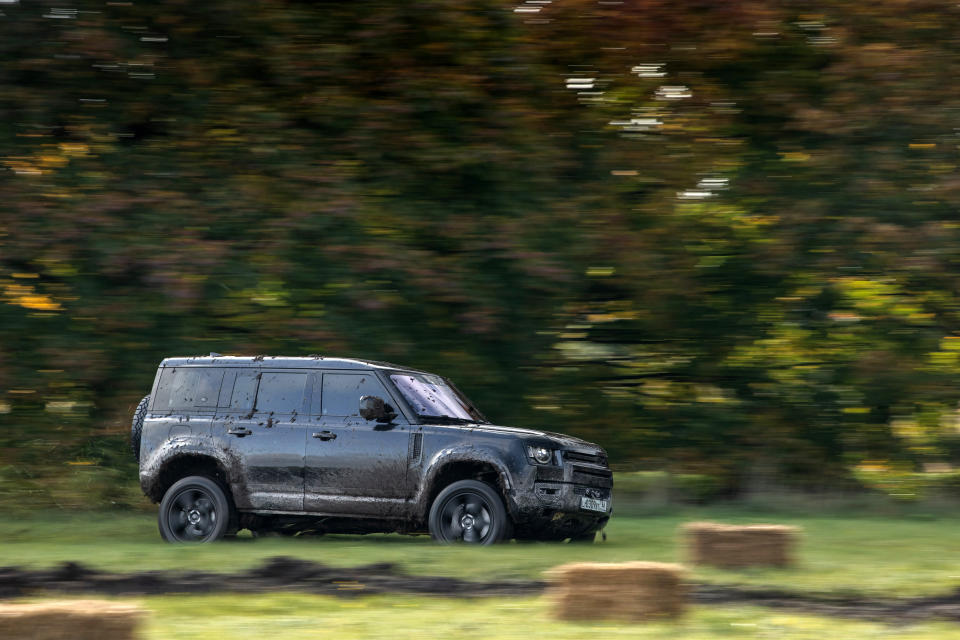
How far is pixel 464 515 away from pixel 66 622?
6.80 metres

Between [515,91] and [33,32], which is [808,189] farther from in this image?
[33,32]

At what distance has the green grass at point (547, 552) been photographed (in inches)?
427

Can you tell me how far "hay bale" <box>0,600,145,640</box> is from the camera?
20.9 ft

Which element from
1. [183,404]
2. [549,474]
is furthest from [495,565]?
[183,404]

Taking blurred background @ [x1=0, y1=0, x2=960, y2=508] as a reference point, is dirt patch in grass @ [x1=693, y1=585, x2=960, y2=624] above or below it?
below

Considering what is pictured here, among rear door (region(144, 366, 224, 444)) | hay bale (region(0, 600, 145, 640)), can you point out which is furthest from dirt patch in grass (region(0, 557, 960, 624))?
hay bale (region(0, 600, 145, 640))

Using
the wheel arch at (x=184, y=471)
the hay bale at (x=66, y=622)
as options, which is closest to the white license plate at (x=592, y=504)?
the wheel arch at (x=184, y=471)

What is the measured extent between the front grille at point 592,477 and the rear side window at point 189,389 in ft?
12.7

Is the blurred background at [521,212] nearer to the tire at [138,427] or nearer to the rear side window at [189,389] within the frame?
the tire at [138,427]

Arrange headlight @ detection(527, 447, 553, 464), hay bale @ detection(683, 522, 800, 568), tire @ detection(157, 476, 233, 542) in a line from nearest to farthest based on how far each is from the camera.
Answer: hay bale @ detection(683, 522, 800, 568), headlight @ detection(527, 447, 553, 464), tire @ detection(157, 476, 233, 542)

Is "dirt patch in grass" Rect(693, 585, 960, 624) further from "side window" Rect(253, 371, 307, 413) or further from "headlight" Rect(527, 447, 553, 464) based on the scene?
"side window" Rect(253, 371, 307, 413)

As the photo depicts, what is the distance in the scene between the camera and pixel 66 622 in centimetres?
641

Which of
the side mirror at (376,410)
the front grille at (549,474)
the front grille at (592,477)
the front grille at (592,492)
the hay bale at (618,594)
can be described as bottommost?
the front grille at (592,492)

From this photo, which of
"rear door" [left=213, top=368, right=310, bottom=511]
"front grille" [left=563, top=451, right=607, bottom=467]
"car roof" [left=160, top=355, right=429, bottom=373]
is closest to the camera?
"front grille" [left=563, top=451, right=607, bottom=467]
